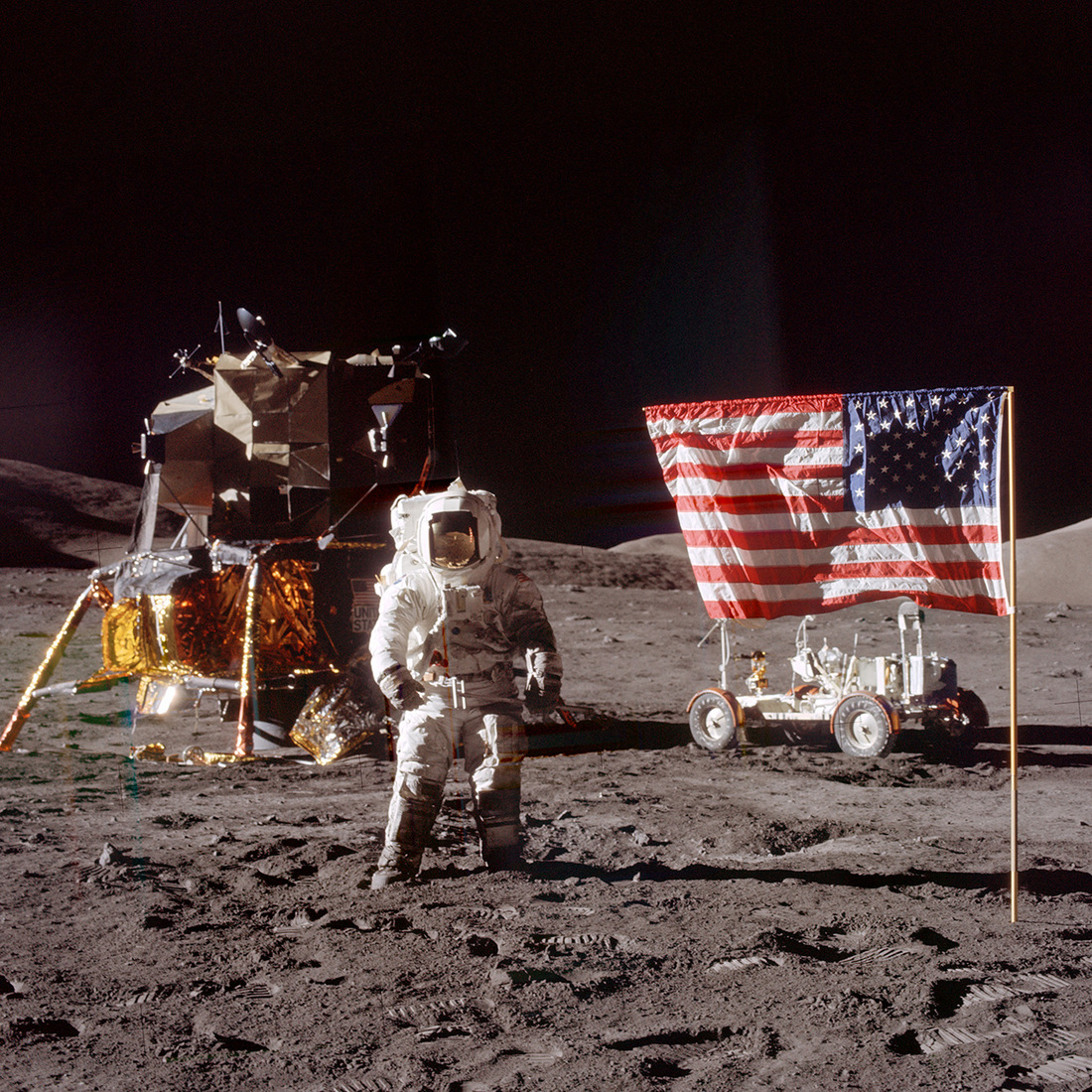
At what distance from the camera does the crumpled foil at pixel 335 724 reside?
6168mm

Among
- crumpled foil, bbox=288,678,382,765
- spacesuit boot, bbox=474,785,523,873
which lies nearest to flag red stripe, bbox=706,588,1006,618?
spacesuit boot, bbox=474,785,523,873

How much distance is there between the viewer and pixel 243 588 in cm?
650

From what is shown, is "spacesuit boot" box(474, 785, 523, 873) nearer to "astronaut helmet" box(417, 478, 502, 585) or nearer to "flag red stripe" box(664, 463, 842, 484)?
"astronaut helmet" box(417, 478, 502, 585)

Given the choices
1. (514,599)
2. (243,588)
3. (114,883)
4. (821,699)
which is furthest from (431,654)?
(821,699)

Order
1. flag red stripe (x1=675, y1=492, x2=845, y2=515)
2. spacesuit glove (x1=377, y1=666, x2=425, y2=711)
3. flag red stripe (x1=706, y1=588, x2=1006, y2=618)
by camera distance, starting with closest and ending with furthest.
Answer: spacesuit glove (x1=377, y1=666, x2=425, y2=711)
flag red stripe (x1=706, y1=588, x2=1006, y2=618)
flag red stripe (x1=675, y1=492, x2=845, y2=515)

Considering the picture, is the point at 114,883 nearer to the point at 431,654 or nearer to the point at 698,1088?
the point at 431,654

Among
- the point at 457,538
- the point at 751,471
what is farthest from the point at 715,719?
the point at 457,538

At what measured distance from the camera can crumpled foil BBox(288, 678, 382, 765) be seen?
6.17 meters

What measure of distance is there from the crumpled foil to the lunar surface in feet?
0.70

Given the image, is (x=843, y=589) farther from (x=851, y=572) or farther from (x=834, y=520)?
(x=834, y=520)

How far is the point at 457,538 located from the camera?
394 centimetres

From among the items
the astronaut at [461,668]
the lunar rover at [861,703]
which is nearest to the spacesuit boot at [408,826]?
the astronaut at [461,668]

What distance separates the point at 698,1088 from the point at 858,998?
67cm

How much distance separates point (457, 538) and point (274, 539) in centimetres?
308
